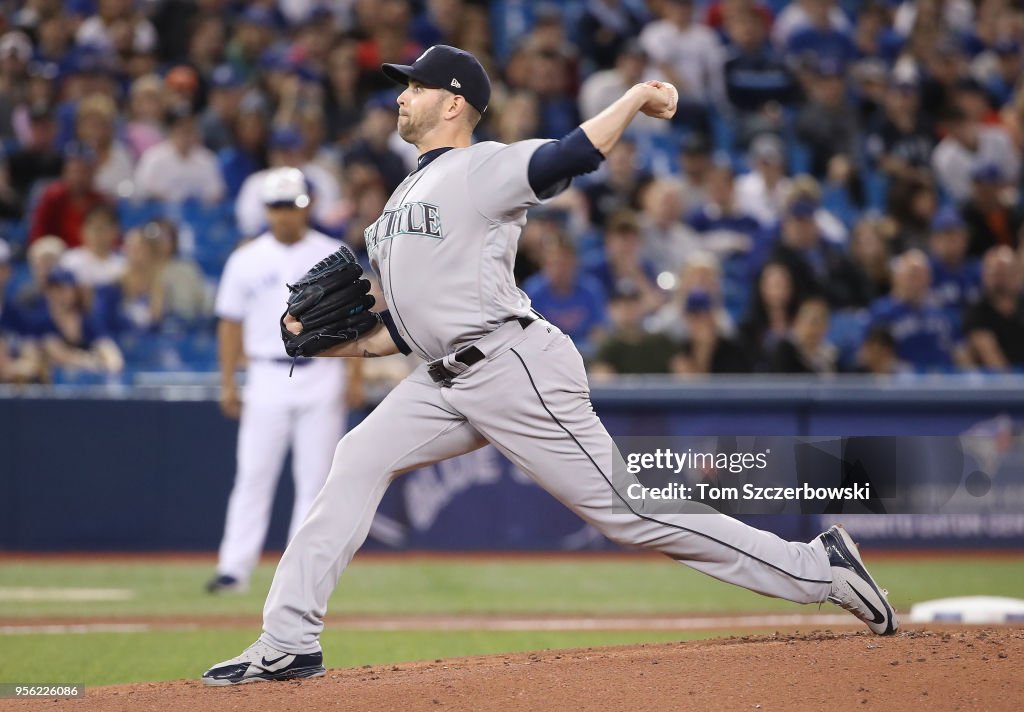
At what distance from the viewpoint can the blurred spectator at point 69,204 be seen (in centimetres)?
1115

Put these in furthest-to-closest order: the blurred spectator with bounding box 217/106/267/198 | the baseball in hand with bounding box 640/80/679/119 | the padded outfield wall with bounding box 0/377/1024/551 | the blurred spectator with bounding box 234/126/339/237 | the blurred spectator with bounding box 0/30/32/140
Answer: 1. the blurred spectator with bounding box 0/30/32/140
2. the blurred spectator with bounding box 217/106/267/198
3. the blurred spectator with bounding box 234/126/339/237
4. the padded outfield wall with bounding box 0/377/1024/551
5. the baseball in hand with bounding box 640/80/679/119

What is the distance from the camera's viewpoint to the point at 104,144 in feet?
39.0

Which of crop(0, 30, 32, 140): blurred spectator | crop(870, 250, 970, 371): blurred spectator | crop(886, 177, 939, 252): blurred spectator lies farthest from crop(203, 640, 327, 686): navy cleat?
A: crop(886, 177, 939, 252): blurred spectator

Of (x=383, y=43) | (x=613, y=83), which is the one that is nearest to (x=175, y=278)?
(x=383, y=43)

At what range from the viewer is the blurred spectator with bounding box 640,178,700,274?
11.7 meters

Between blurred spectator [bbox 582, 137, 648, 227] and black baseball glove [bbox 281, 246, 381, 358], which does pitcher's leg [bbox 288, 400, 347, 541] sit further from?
blurred spectator [bbox 582, 137, 648, 227]

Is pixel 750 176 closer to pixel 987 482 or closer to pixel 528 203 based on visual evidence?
pixel 987 482

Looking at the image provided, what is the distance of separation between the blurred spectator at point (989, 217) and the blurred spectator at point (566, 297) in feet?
13.0

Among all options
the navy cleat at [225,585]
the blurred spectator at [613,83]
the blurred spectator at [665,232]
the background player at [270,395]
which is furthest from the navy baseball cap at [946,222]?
the navy cleat at [225,585]

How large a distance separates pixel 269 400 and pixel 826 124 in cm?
752

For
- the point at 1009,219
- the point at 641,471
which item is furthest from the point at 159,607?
the point at 1009,219

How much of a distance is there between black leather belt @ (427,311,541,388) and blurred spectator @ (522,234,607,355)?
233 inches

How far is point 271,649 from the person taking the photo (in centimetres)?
440

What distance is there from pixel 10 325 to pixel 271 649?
647 cm
